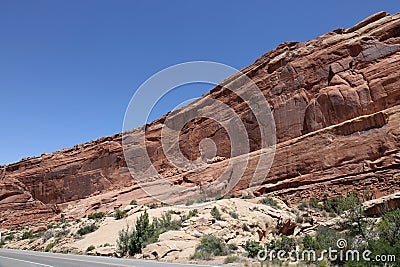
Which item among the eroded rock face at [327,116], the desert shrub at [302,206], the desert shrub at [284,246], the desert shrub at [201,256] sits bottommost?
the desert shrub at [201,256]

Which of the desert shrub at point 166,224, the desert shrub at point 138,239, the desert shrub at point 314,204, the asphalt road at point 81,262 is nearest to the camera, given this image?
the asphalt road at point 81,262

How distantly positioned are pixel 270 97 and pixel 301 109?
472 cm

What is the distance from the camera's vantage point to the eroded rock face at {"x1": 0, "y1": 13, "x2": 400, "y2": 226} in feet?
78.1

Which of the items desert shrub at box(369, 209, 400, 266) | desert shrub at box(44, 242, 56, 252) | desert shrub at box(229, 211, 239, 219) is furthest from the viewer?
desert shrub at box(44, 242, 56, 252)

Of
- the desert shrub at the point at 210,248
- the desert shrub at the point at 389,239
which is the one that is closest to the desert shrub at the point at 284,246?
the desert shrub at the point at 210,248

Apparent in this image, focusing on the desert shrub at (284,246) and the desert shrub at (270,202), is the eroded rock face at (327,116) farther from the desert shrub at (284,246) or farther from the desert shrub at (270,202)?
the desert shrub at (284,246)

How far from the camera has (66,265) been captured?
12656mm

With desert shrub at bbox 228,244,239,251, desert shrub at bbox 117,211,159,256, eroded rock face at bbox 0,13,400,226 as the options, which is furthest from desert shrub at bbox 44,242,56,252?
eroded rock face at bbox 0,13,400,226

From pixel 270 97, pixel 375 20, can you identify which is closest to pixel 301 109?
pixel 270 97

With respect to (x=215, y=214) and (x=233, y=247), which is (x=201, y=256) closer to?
(x=233, y=247)

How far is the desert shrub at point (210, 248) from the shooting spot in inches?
503

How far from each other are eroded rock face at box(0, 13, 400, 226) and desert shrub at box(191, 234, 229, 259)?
1325 centimetres

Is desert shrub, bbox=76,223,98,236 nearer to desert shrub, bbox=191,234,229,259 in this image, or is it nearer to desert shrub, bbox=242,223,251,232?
desert shrub, bbox=242,223,251,232

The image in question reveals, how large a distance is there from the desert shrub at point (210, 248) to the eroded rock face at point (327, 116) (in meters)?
13.3
